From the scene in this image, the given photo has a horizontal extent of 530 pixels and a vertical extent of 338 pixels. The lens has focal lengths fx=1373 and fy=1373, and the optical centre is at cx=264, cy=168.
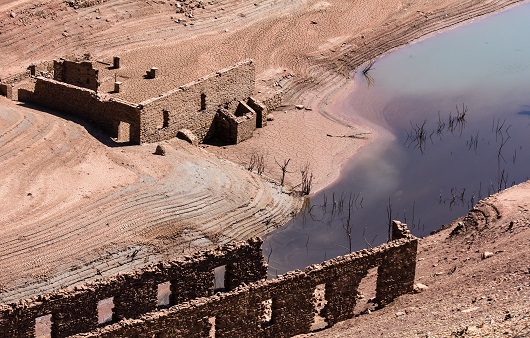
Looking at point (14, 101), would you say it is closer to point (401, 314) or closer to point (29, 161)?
point (29, 161)

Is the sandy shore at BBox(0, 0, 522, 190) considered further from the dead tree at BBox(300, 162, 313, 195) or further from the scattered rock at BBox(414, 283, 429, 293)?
the scattered rock at BBox(414, 283, 429, 293)

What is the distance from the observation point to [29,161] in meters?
38.5

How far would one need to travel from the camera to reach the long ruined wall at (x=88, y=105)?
41312 millimetres

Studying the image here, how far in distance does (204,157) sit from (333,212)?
4.32 meters

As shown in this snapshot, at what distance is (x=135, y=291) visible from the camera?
29.1 m

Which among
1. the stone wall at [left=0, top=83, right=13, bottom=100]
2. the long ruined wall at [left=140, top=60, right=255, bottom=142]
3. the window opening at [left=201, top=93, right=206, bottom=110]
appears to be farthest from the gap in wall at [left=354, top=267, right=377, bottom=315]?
the stone wall at [left=0, top=83, right=13, bottom=100]

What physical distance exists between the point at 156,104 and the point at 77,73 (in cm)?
538

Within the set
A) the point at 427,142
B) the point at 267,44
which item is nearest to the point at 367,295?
the point at 427,142

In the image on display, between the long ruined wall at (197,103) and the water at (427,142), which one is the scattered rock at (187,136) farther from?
the water at (427,142)

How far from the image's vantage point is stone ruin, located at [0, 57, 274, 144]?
41531 mm

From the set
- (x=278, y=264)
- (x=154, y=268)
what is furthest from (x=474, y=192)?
(x=154, y=268)

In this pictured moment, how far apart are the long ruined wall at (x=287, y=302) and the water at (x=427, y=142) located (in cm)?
638

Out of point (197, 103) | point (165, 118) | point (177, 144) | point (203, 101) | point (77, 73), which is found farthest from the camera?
point (77, 73)

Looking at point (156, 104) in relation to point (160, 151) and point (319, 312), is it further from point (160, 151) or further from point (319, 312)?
point (319, 312)
